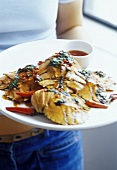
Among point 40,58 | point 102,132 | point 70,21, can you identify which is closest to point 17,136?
point 40,58

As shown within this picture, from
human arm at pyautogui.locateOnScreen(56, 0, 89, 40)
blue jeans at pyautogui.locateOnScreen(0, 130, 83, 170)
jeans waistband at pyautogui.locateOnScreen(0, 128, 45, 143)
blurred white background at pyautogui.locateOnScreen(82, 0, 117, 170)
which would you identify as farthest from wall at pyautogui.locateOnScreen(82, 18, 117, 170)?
jeans waistband at pyautogui.locateOnScreen(0, 128, 45, 143)

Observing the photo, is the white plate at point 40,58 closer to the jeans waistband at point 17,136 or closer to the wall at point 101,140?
the jeans waistband at point 17,136

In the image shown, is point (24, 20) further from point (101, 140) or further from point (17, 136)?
point (101, 140)

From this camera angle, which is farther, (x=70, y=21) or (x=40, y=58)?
(x=70, y=21)

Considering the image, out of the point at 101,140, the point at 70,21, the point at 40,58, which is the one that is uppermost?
the point at 70,21

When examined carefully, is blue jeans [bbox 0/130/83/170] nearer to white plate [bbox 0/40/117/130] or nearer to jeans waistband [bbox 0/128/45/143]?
jeans waistband [bbox 0/128/45/143]

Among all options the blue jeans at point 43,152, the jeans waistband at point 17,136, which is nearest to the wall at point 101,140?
the blue jeans at point 43,152
